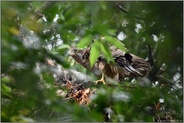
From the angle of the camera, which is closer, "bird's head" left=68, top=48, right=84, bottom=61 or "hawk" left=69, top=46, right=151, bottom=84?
"hawk" left=69, top=46, right=151, bottom=84

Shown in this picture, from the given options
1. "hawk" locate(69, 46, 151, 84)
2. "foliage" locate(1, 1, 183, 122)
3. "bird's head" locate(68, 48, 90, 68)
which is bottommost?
"foliage" locate(1, 1, 183, 122)

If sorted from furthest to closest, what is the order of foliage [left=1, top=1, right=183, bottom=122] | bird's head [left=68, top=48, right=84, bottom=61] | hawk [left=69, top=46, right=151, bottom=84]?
bird's head [left=68, top=48, right=84, bottom=61], hawk [left=69, top=46, right=151, bottom=84], foliage [left=1, top=1, right=183, bottom=122]

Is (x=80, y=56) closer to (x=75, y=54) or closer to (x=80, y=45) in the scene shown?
(x=75, y=54)

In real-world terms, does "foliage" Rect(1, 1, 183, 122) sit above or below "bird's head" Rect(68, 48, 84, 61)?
below

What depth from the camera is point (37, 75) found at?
893mm

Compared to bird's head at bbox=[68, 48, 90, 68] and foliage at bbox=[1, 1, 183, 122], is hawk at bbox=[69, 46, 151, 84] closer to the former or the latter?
bird's head at bbox=[68, 48, 90, 68]

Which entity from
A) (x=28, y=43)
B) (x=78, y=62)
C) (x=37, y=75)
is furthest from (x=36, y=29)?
(x=78, y=62)

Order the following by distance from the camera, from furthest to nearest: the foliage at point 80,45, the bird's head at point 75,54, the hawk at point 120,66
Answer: the bird's head at point 75,54
the hawk at point 120,66
the foliage at point 80,45

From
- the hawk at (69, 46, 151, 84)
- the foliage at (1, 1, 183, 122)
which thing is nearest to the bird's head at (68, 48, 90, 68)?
the hawk at (69, 46, 151, 84)

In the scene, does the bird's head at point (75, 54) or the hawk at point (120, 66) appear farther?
the bird's head at point (75, 54)

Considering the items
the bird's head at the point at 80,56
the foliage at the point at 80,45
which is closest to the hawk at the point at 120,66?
the bird's head at the point at 80,56

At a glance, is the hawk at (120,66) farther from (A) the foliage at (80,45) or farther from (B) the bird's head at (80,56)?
(A) the foliage at (80,45)

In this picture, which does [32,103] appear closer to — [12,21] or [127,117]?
[12,21]

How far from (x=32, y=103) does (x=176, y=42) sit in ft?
1.44
